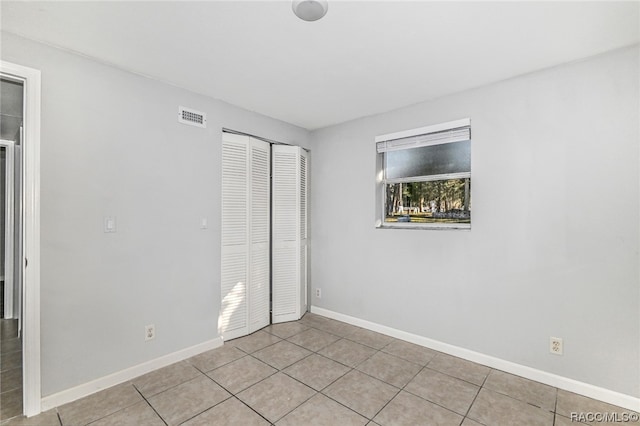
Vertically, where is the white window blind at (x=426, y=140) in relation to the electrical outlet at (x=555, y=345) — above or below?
above

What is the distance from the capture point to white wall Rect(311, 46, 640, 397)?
6.95ft

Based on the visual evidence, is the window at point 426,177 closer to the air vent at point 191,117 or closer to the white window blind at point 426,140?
the white window blind at point 426,140

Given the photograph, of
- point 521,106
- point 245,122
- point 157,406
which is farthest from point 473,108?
point 157,406

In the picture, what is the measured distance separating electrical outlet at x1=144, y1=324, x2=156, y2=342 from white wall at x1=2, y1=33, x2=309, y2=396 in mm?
34

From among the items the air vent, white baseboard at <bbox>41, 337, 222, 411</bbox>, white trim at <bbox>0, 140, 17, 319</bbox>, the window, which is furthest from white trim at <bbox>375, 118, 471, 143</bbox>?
white trim at <bbox>0, 140, 17, 319</bbox>

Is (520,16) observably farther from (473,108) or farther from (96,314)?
(96,314)

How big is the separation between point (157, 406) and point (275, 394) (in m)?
0.81

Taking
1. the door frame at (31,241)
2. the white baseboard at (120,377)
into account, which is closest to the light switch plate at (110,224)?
the door frame at (31,241)

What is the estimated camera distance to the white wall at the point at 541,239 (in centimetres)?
212

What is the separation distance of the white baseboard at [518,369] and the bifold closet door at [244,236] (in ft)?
4.13

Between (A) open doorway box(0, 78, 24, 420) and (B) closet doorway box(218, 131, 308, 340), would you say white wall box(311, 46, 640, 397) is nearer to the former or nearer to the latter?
(B) closet doorway box(218, 131, 308, 340)

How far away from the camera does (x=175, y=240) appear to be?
2.74m

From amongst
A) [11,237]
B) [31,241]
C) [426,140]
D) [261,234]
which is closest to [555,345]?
[426,140]

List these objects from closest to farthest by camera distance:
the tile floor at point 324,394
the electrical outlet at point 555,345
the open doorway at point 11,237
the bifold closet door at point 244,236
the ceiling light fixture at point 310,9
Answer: the ceiling light fixture at point 310,9 < the tile floor at point 324,394 < the electrical outlet at point 555,345 < the open doorway at point 11,237 < the bifold closet door at point 244,236
